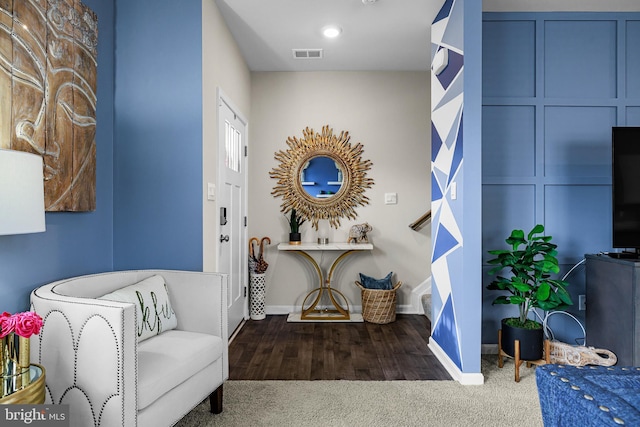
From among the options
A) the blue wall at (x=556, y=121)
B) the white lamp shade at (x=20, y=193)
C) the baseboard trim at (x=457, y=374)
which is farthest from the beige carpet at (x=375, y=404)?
the white lamp shade at (x=20, y=193)

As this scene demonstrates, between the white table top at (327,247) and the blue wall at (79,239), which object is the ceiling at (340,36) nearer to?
the blue wall at (79,239)

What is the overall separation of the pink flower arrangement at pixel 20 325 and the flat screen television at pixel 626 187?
→ 3.01 meters

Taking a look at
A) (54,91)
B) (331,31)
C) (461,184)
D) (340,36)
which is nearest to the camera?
(54,91)

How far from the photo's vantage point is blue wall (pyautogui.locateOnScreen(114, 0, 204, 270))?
2387 millimetres

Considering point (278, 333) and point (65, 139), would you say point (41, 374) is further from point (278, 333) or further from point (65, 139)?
point (278, 333)

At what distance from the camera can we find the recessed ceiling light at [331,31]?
305cm

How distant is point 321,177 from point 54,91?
252cm

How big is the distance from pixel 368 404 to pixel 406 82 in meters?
3.18

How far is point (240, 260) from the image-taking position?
3.56 m

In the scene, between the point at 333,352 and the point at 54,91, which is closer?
the point at 54,91

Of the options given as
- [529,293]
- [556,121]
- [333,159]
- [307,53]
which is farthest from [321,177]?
[529,293]

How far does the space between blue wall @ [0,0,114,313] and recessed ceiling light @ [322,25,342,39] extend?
5.04 feet

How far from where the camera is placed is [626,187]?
2.39 m

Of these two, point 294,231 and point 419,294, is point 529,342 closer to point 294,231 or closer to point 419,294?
point 419,294
